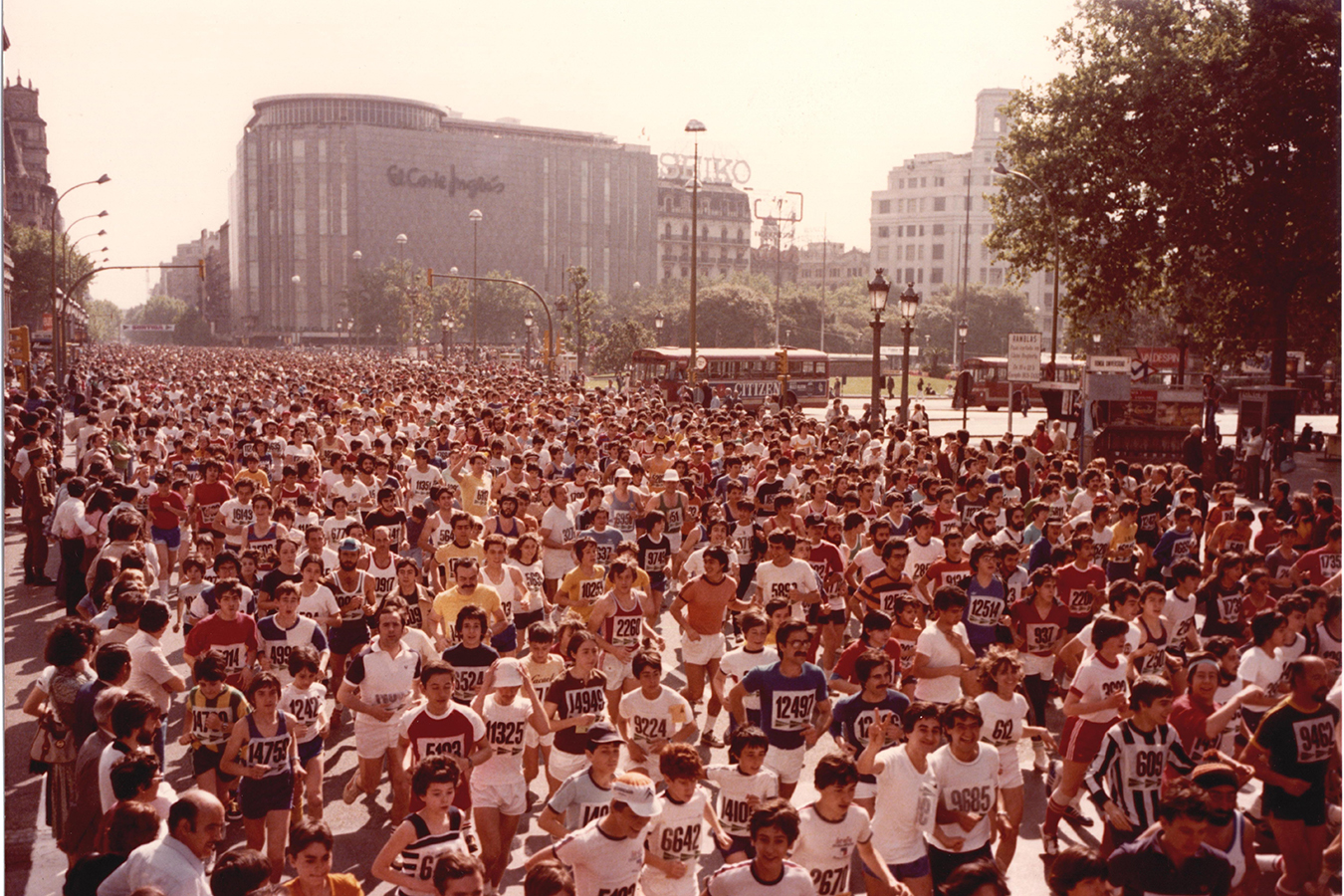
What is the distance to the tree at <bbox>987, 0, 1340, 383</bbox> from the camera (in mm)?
32219

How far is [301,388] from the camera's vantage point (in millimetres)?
39469

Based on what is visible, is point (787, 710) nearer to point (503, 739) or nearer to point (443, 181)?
point (503, 739)

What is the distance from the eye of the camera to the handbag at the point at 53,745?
748cm

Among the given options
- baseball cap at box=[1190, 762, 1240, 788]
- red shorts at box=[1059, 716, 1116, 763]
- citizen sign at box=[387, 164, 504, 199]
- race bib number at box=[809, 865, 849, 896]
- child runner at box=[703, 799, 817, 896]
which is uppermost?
citizen sign at box=[387, 164, 504, 199]

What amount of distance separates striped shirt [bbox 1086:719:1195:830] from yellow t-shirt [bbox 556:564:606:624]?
4.80 m

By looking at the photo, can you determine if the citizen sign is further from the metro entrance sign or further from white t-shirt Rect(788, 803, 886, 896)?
white t-shirt Rect(788, 803, 886, 896)

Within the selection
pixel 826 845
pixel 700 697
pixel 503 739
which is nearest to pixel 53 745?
pixel 503 739

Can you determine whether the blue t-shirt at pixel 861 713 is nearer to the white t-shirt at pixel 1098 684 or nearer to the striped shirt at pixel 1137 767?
the striped shirt at pixel 1137 767

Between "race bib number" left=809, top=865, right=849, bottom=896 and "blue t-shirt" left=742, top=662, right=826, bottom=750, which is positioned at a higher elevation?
"blue t-shirt" left=742, top=662, right=826, bottom=750

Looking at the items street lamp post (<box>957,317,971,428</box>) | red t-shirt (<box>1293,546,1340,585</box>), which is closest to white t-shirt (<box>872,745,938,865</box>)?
red t-shirt (<box>1293,546,1340,585</box>)

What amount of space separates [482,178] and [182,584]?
150 meters

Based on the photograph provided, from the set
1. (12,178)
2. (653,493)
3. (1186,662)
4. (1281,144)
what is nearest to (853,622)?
(653,493)

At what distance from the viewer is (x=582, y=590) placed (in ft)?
35.6

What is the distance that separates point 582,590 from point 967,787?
4.71 meters
